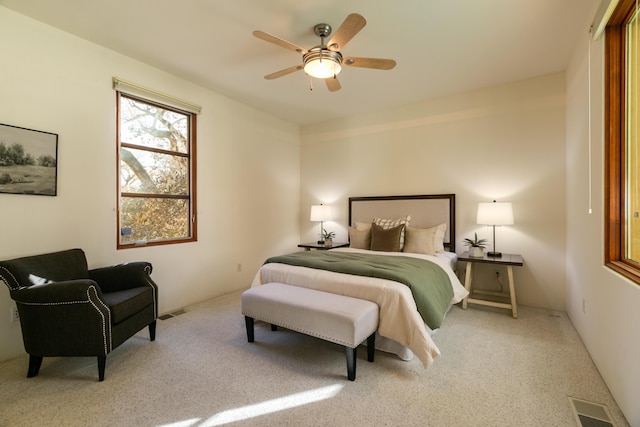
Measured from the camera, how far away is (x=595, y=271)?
2254mm

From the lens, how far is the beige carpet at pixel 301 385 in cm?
171

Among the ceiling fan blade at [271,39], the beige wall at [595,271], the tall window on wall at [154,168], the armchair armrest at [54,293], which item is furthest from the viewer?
the tall window on wall at [154,168]

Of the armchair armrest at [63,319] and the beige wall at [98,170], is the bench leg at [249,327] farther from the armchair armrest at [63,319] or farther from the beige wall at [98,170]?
the beige wall at [98,170]

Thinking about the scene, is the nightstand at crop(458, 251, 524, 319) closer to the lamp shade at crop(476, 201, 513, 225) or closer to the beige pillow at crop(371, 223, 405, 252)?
the lamp shade at crop(476, 201, 513, 225)

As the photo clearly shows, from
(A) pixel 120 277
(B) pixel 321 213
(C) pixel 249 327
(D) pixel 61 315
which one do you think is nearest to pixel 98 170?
(A) pixel 120 277

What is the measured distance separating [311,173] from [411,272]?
3.22 m

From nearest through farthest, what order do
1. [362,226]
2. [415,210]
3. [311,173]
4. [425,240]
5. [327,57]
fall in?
[327,57], [425,240], [415,210], [362,226], [311,173]

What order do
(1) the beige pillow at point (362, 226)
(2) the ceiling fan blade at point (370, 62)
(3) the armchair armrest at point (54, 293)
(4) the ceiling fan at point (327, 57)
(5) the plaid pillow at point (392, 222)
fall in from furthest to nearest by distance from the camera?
(1) the beige pillow at point (362, 226), (5) the plaid pillow at point (392, 222), (2) the ceiling fan blade at point (370, 62), (4) the ceiling fan at point (327, 57), (3) the armchair armrest at point (54, 293)

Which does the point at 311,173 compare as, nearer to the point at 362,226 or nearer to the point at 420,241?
the point at 362,226

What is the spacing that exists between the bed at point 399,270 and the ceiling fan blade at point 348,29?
71.6 inches

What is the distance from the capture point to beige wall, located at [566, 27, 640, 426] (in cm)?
163

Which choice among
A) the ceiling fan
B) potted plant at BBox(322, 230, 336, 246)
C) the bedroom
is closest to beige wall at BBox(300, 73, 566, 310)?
the bedroom

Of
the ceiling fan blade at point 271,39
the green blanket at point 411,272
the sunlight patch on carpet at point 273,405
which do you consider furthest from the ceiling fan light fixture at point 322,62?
the sunlight patch on carpet at point 273,405

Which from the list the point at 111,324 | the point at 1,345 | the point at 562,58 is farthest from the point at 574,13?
the point at 1,345
